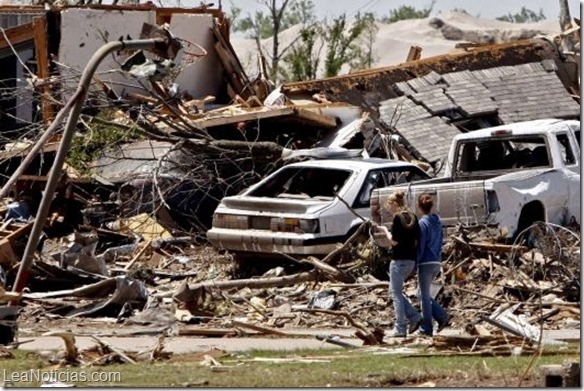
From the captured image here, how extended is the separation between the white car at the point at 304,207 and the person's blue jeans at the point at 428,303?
12.0ft

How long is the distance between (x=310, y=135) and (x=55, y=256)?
638cm

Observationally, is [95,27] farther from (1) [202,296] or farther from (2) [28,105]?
(1) [202,296]

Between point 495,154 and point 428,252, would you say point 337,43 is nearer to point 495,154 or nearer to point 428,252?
point 495,154

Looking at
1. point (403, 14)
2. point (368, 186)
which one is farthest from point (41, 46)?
point (403, 14)

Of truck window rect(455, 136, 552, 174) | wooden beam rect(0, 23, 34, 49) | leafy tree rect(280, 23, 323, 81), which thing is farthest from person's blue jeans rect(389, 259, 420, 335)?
leafy tree rect(280, 23, 323, 81)

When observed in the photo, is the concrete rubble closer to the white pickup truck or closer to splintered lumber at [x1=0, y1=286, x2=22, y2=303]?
splintered lumber at [x1=0, y1=286, x2=22, y2=303]

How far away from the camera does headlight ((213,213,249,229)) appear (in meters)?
19.0

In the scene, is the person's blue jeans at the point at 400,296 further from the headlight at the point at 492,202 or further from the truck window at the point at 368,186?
the truck window at the point at 368,186

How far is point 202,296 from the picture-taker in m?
17.3

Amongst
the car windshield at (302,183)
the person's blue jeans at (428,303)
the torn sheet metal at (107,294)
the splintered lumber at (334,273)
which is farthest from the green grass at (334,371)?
the car windshield at (302,183)

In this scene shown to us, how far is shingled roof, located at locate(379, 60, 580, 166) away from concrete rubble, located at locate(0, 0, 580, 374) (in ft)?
0.13

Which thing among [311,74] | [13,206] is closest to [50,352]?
[13,206]

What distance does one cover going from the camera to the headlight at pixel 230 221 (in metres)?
19.0

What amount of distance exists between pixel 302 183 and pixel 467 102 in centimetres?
776
